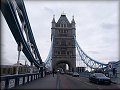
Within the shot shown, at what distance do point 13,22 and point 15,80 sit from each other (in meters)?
4.89

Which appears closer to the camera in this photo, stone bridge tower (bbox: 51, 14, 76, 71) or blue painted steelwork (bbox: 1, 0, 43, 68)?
blue painted steelwork (bbox: 1, 0, 43, 68)

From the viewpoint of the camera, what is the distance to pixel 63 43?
367 ft

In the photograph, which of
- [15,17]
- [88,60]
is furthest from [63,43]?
[15,17]

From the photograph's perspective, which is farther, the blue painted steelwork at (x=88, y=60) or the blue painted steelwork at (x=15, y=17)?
the blue painted steelwork at (x=88, y=60)

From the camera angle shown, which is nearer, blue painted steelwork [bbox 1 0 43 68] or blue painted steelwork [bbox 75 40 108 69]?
blue painted steelwork [bbox 1 0 43 68]

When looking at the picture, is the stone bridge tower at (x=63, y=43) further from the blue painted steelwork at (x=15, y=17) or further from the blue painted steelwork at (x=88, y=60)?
the blue painted steelwork at (x=15, y=17)

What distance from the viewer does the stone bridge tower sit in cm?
10750

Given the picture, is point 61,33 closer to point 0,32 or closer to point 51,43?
point 51,43

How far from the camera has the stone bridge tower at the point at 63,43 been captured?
108 metres

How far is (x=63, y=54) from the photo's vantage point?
359 feet

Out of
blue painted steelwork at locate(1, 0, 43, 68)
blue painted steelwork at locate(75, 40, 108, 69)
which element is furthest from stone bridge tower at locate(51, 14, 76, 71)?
blue painted steelwork at locate(1, 0, 43, 68)

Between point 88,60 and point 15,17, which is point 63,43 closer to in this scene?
A: point 88,60

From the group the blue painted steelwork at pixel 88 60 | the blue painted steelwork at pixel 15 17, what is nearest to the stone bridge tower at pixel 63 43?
the blue painted steelwork at pixel 88 60

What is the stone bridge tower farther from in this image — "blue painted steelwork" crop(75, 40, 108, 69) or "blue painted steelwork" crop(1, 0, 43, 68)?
"blue painted steelwork" crop(1, 0, 43, 68)
